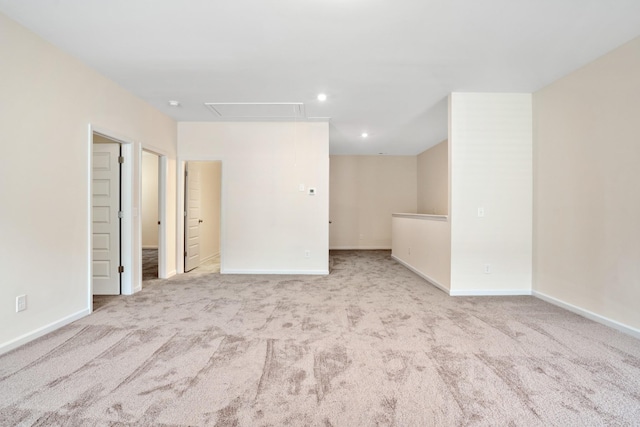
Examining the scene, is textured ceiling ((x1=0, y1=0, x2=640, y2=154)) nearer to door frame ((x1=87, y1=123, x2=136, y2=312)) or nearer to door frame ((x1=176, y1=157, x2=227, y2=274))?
door frame ((x1=87, y1=123, x2=136, y2=312))

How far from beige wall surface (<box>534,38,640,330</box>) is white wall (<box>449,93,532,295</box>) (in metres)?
0.15

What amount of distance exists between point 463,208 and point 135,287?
4.49 m

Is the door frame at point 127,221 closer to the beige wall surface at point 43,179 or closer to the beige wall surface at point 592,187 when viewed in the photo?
the beige wall surface at point 43,179

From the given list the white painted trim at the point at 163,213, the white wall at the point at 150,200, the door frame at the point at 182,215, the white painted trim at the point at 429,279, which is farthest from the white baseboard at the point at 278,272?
the white wall at the point at 150,200

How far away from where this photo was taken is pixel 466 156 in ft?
12.1

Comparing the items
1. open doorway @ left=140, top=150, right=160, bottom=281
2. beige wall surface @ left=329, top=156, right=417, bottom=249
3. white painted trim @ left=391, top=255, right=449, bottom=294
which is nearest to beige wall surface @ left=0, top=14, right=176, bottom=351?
white painted trim @ left=391, top=255, right=449, bottom=294

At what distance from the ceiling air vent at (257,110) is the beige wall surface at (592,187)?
3.15 meters

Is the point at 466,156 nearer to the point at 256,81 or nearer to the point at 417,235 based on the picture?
the point at 417,235

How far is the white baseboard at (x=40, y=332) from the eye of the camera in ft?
7.16

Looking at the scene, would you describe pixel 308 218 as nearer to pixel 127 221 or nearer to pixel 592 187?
pixel 127 221

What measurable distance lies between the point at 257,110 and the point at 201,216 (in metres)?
2.60

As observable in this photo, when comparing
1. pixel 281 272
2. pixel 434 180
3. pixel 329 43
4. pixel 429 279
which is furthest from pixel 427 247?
pixel 329 43

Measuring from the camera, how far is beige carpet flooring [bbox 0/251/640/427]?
152 centimetres

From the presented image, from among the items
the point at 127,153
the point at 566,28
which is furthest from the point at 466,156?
the point at 127,153
